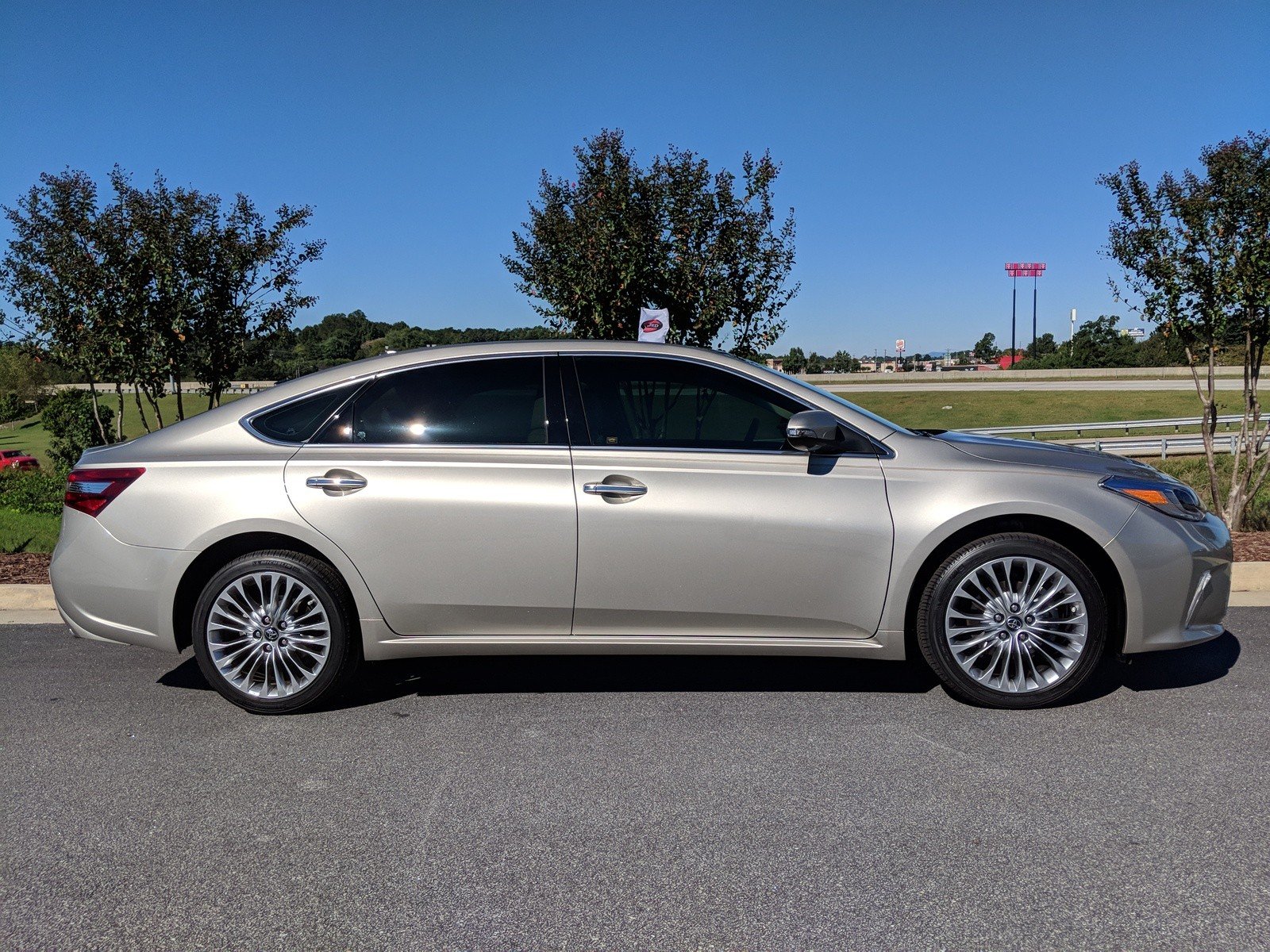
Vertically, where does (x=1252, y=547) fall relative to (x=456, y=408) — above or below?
below

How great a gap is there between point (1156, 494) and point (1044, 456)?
0.50m

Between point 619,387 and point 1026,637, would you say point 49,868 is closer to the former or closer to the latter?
point 619,387

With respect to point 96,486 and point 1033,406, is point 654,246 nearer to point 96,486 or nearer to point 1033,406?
point 96,486

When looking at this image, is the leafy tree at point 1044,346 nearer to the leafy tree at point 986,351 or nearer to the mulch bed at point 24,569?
the leafy tree at point 986,351

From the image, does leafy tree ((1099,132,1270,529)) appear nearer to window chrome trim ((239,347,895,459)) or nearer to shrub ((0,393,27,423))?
window chrome trim ((239,347,895,459))

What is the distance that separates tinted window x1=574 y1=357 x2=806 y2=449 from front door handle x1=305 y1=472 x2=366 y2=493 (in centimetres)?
98

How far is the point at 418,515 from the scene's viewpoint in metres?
4.52

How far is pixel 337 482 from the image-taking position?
14.9 ft

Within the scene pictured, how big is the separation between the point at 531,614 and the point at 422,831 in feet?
4.33

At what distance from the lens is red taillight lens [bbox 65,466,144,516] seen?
15.3 ft

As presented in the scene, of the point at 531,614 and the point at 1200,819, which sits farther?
the point at 531,614

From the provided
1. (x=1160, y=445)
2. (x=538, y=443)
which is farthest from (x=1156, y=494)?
(x=1160, y=445)

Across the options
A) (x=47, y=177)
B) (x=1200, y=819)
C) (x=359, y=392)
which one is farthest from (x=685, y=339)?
(x=1200, y=819)

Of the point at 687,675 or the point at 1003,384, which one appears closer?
the point at 687,675
